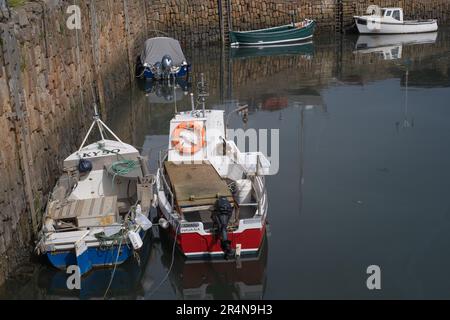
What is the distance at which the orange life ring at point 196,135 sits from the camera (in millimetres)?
14148

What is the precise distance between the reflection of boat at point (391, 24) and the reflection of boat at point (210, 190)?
26414mm

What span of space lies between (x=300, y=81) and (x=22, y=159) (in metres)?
18.2

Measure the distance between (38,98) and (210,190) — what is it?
15.7 ft

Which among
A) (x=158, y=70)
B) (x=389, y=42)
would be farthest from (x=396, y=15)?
(x=158, y=70)

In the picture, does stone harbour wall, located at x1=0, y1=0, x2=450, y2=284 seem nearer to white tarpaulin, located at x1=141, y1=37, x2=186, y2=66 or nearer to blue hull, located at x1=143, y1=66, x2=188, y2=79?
blue hull, located at x1=143, y1=66, x2=188, y2=79

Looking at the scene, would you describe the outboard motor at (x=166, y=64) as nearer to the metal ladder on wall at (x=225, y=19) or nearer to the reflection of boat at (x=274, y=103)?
the reflection of boat at (x=274, y=103)

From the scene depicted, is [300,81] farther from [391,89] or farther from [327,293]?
[327,293]

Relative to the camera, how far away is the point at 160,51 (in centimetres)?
2914

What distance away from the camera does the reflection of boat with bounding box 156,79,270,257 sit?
11438 mm

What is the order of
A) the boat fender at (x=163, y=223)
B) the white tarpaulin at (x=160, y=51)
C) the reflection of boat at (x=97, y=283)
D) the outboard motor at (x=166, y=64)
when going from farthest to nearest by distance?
the white tarpaulin at (x=160, y=51)
the outboard motor at (x=166, y=64)
the boat fender at (x=163, y=223)
the reflection of boat at (x=97, y=283)

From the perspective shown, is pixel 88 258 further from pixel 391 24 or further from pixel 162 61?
pixel 391 24

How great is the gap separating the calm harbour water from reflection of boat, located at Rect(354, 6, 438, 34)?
9802mm

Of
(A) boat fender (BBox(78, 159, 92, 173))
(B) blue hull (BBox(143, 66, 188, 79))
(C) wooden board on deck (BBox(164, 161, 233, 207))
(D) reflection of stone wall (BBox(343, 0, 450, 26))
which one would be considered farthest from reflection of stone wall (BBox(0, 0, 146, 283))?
(D) reflection of stone wall (BBox(343, 0, 450, 26))

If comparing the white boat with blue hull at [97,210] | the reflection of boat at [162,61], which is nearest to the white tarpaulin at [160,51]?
the reflection of boat at [162,61]
